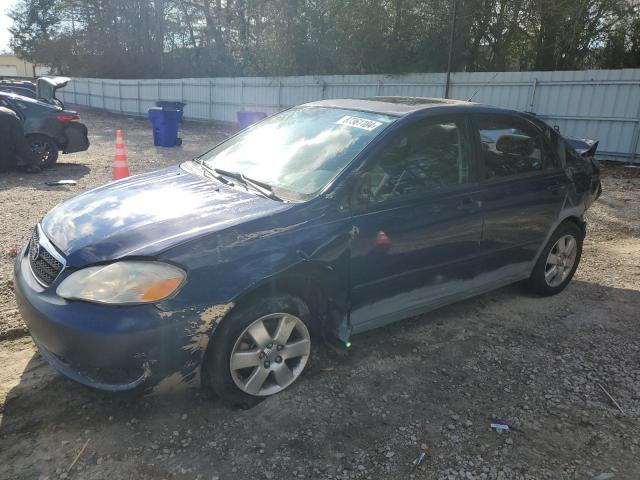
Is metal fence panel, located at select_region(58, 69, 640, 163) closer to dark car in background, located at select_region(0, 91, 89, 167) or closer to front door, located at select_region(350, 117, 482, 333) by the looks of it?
dark car in background, located at select_region(0, 91, 89, 167)

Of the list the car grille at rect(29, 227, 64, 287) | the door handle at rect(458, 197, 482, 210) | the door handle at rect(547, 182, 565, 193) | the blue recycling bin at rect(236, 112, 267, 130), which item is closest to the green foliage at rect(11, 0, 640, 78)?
the blue recycling bin at rect(236, 112, 267, 130)

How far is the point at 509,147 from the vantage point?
397 centimetres

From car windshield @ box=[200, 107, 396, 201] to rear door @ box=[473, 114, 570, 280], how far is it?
958 mm

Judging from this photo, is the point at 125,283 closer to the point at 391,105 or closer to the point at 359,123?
the point at 359,123

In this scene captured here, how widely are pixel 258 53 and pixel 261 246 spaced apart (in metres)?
24.5

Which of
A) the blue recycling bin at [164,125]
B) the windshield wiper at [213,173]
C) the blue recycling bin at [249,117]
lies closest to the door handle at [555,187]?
the windshield wiper at [213,173]

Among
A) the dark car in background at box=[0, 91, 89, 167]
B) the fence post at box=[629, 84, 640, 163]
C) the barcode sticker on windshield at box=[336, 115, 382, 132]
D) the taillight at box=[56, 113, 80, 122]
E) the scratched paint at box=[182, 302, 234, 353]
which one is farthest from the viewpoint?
the fence post at box=[629, 84, 640, 163]

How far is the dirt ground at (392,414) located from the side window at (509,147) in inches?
47.6

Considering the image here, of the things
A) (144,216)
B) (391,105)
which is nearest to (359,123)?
(391,105)

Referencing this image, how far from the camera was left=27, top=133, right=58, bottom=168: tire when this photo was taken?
31.0 feet

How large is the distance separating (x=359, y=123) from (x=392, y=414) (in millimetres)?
1888

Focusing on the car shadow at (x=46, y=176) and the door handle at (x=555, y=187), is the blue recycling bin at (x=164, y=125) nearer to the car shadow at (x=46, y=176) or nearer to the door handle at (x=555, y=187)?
the car shadow at (x=46, y=176)

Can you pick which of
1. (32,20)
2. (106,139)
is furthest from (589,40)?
(32,20)

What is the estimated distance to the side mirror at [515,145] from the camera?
12.8ft
